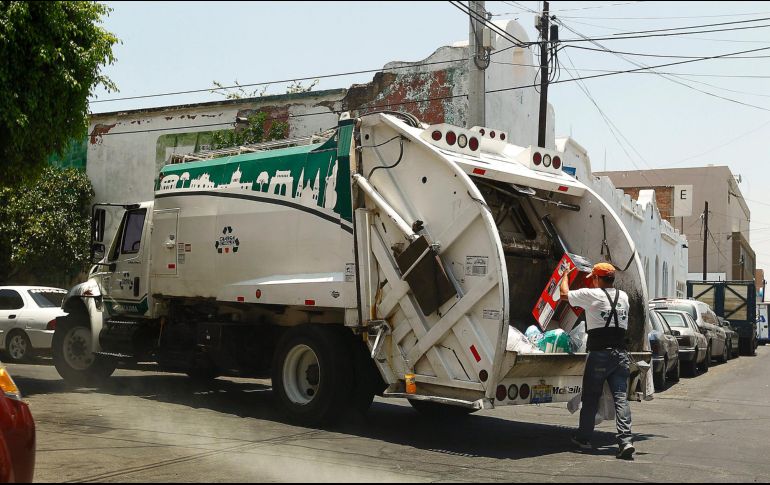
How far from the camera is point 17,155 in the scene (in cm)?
1144

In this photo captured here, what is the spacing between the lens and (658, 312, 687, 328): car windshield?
19.2 m

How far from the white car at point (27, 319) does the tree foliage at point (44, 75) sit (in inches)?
222

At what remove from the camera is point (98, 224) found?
13.0 m

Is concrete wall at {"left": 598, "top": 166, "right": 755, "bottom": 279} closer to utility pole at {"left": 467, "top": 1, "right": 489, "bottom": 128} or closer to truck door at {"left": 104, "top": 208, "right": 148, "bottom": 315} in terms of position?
utility pole at {"left": 467, "top": 1, "right": 489, "bottom": 128}

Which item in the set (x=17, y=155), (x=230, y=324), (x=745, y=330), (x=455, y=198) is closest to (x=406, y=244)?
(x=455, y=198)

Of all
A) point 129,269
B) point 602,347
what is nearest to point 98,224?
point 129,269

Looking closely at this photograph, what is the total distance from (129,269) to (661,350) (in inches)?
371

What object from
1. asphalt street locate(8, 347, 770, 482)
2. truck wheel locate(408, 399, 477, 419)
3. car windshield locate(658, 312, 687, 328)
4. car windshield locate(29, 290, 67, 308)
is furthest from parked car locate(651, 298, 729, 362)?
car windshield locate(29, 290, 67, 308)

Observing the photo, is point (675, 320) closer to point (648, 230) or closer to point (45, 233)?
point (648, 230)

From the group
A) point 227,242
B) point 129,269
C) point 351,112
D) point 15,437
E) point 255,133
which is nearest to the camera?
point 15,437

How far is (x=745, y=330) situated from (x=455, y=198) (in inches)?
1014

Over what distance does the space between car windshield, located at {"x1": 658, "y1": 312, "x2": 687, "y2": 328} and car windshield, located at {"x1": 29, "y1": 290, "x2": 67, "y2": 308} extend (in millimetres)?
12900

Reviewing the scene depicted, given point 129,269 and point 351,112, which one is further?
point 351,112

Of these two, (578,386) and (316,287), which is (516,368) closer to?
(578,386)
